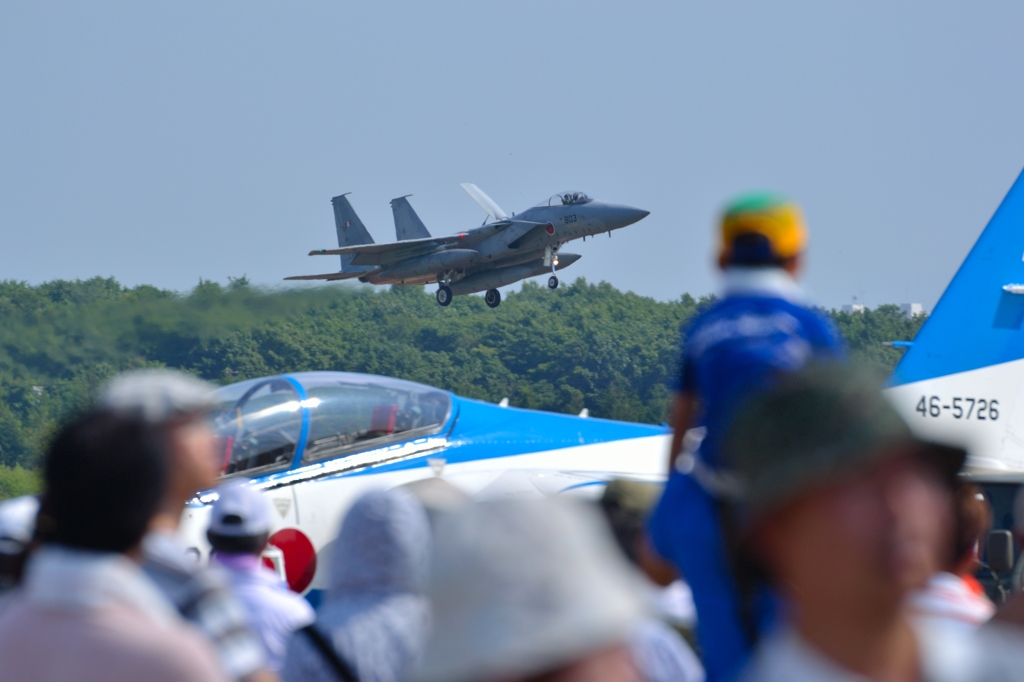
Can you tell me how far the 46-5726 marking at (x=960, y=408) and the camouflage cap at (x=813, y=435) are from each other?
8.54m

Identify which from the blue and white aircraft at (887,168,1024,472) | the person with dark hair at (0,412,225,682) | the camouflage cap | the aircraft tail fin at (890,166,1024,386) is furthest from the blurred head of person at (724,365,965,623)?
the aircraft tail fin at (890,166,1024,386)

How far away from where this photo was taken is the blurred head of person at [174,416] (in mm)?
2207

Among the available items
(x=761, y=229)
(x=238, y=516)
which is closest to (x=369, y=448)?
(x=238, y=516)

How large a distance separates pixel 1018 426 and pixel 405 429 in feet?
17.1

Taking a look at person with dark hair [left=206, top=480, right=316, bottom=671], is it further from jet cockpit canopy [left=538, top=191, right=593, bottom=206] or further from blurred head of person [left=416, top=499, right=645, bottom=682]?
jet cockpit canopy [left=538, top=191, right=593, bottom=206]

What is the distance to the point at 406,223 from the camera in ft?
124

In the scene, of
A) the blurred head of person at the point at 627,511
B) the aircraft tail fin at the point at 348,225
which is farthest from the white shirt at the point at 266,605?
the aircraft tail fin at the point at 348,225

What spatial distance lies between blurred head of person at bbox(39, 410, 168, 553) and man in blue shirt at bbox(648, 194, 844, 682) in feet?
3.88

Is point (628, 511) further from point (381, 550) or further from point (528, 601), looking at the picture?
point (528, 601)

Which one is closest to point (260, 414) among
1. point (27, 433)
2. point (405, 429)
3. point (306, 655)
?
point (405, 429)

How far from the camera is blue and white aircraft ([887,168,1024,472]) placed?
935 centimetres

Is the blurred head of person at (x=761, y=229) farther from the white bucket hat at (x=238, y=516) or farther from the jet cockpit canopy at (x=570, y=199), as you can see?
the jet cockpit canopy at (x=570, y=199)

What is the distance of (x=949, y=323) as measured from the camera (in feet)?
31.7

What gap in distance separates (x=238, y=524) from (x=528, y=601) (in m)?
2.44
